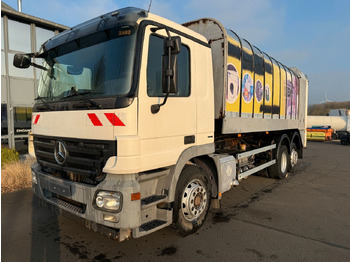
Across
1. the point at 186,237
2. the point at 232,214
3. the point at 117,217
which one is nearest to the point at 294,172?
the point at 232,214

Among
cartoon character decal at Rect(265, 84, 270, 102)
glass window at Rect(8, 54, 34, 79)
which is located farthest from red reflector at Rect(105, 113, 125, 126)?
glass window at Rect(8, 54, 34, 79)

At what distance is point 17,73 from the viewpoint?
9258 mm

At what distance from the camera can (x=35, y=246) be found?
3303 mm

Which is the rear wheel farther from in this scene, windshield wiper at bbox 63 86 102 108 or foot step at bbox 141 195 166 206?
windshield wiper at bbox 63 86 102 108

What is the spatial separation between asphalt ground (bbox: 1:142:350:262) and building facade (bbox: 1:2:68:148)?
488 centimetres

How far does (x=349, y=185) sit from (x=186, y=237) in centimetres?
537

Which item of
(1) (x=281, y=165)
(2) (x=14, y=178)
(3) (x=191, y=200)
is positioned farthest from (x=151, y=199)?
(1) (x=281, y=165)

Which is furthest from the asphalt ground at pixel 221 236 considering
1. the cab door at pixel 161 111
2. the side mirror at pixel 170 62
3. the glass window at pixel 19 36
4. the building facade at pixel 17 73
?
the glass window at pixel 19 36

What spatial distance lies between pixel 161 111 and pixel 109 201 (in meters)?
1.14

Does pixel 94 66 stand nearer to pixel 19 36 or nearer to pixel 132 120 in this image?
pixel 132 120

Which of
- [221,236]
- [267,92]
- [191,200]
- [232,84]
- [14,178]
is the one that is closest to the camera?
[191,200]

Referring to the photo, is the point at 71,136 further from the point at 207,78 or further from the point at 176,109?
the point at 207,78

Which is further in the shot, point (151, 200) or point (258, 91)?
point (258, 91)

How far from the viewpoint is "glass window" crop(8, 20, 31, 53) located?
898 cm
